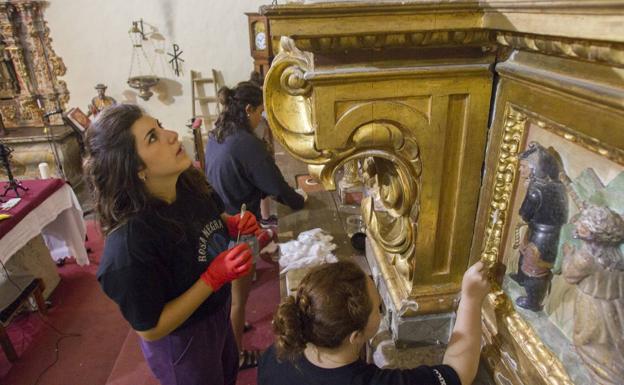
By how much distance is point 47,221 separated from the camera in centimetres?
316

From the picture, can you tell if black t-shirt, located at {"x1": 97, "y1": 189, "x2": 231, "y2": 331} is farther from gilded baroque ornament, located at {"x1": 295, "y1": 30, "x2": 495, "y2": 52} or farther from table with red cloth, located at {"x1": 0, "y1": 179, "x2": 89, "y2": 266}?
table with red cloth, located at {"x1": 0, "y1": 179, "x2": 89, "y2": 266}

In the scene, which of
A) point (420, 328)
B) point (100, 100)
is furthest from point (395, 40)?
point (100, 100)

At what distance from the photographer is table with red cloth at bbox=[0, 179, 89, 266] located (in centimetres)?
274

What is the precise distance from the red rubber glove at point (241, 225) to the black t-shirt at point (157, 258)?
0.29m

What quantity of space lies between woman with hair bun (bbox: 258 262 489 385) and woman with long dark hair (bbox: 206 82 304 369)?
144cm

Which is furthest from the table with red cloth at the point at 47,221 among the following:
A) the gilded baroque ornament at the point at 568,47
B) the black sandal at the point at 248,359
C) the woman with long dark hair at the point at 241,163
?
the gilded baroque ornament at the point at 568,47

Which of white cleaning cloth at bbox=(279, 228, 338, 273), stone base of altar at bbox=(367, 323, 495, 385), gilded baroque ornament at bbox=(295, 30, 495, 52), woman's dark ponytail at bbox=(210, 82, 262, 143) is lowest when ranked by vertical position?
white cleaning cloth at bbox=(279, 228, 338, 273)

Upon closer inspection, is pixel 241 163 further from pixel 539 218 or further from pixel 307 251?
pixel 539 218

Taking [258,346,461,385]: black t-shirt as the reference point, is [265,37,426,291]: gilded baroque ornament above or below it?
above

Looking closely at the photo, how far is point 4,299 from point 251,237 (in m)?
2.00

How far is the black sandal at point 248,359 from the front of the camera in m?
2.46

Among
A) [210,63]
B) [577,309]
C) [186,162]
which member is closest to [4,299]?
[186,162]

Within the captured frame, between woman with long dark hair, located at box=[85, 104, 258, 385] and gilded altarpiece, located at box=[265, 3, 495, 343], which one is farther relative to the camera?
woman with long dark hair, located at box=[85, 104, 258, 385]

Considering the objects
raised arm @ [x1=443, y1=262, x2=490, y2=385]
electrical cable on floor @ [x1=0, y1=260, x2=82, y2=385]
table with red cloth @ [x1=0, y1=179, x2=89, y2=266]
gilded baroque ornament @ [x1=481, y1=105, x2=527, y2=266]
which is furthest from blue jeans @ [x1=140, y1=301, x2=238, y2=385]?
table with red cloth @ [x1=0, y1=179, x2=89, y2=266]
